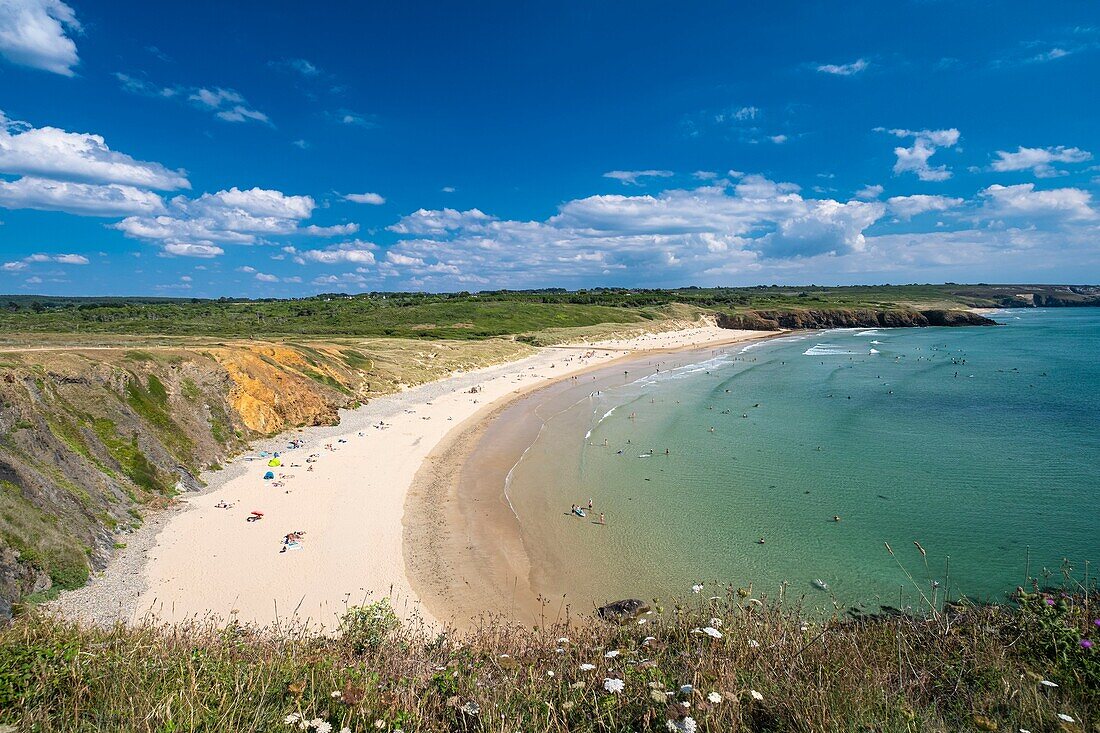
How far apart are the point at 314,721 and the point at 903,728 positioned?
4504 millimetres

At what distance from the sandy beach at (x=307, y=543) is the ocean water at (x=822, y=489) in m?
3.84

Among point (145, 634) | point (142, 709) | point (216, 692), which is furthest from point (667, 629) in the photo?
point (145, 634)

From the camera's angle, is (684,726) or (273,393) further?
(273,393)

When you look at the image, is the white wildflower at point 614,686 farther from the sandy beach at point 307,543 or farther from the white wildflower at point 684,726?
the sandy beach at point 307,543

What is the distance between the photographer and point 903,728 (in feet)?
12.1

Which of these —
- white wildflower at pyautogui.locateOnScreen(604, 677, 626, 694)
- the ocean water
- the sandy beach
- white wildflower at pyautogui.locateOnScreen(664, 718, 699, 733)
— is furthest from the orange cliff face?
white wildflower at pyautogui.locateOnScreen(664, 718, 699, 733)

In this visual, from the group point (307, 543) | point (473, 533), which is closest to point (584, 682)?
point (473, 533)

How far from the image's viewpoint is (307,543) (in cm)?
1700

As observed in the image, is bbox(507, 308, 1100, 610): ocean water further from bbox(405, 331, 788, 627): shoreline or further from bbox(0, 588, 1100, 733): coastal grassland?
bbox(0, 588, 1100, 733): coastal grassland

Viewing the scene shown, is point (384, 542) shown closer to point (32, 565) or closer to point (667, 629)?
point (32, 565)

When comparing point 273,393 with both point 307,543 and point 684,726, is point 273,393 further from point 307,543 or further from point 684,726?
point 684,726

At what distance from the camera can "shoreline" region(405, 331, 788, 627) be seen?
14.1 metres

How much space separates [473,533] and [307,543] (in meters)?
5.62

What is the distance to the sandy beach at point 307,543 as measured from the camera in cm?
1340
